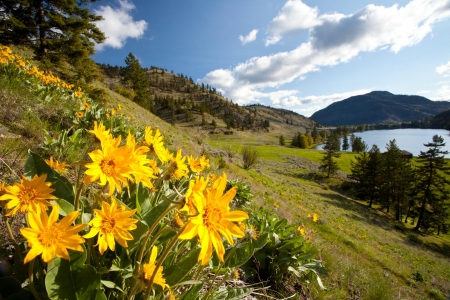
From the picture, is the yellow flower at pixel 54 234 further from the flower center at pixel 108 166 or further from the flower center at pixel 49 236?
the flower center at pixel 108 166

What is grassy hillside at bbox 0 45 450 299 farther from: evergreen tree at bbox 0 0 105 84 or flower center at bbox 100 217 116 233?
evergreen tree at bbox 0 0 105 84

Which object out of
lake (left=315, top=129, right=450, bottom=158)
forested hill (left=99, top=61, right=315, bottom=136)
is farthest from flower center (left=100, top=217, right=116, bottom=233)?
lake (left=315, top=129, right=450, bottom=158)

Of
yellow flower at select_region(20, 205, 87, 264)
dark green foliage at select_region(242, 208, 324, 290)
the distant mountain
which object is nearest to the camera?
yellow flower at select_region(20, 205, 87, 264)

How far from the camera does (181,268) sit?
1.33m

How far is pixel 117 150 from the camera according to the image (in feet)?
3.09

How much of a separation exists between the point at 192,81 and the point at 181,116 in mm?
71807

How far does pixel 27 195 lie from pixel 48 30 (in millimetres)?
14871

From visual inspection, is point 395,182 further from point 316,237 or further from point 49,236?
point 49,236

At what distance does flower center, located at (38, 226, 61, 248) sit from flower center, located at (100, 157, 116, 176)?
0.25 m

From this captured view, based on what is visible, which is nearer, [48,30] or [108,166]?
[108,166]

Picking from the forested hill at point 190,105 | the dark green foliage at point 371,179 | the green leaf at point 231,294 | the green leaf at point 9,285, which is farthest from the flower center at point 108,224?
the forested hill at point 190,105

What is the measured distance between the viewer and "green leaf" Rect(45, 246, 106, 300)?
1.00 m

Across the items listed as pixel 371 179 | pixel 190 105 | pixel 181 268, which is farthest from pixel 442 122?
pixel 181 268

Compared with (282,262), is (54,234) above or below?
above
